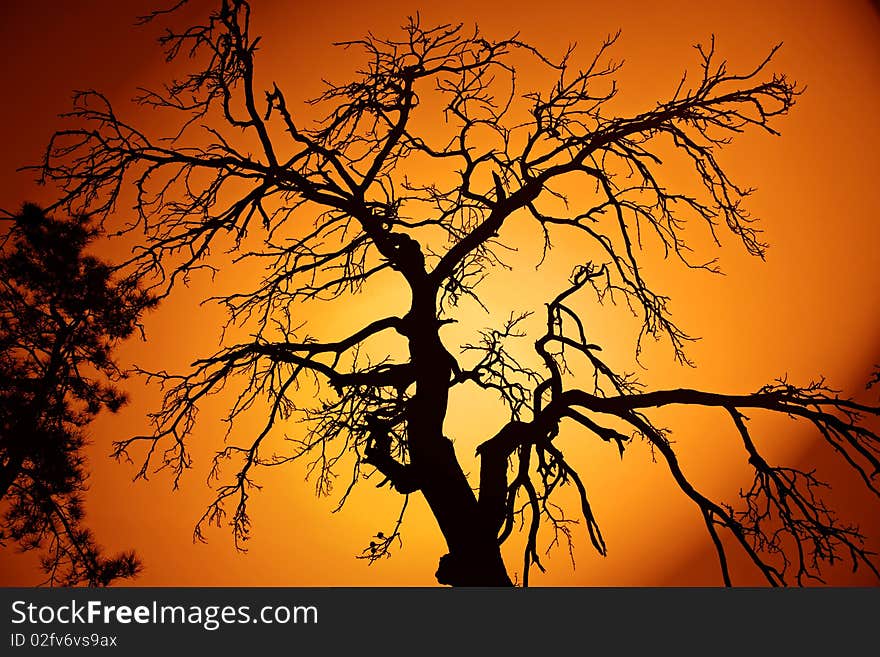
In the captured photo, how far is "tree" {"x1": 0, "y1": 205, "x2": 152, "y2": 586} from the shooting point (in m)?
3.28

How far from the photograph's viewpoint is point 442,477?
2.53m

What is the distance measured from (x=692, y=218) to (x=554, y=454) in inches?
124

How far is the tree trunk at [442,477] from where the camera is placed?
2.46 meters

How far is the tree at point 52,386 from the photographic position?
10.7 ft

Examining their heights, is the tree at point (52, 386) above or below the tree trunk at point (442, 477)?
above

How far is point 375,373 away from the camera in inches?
107

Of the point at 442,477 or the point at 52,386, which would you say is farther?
the point at 52,386

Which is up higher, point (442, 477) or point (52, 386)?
point (52, 386)

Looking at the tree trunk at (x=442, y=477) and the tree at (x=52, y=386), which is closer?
the tree trunk at (x=442, y=477)

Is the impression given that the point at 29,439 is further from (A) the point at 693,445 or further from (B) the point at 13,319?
(A) the point at 693,445

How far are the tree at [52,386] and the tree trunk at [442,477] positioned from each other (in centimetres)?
130

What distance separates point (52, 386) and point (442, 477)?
5.60 ft

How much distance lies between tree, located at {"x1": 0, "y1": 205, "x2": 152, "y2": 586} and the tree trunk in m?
1.30
